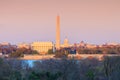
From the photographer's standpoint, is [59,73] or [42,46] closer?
[59,73]

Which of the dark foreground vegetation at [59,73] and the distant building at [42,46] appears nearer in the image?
the dark foreground vegetation at [59,73]

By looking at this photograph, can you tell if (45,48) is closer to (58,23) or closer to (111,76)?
(58,23)

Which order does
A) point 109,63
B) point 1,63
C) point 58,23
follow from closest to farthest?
point 1,63
point 109,63
point 58,23

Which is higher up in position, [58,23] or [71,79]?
[58,23]

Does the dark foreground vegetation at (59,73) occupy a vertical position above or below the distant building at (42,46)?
below

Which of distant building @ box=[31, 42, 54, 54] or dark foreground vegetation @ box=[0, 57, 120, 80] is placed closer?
dark foreground vegetation @ box=[0, 57, 120, 80]

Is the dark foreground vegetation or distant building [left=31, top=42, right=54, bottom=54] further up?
distant building [left=31, top=42, right=54, bottom=54]

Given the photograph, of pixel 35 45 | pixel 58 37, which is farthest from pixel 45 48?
pixel 58 37

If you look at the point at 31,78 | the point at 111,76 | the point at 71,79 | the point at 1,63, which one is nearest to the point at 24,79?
the point at 31,78

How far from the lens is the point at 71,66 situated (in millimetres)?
22438

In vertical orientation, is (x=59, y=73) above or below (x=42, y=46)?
below

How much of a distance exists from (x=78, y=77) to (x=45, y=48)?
2277 inches

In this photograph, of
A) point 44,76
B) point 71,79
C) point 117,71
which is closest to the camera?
point 44,76

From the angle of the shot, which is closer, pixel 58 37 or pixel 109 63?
pixel 109 63
